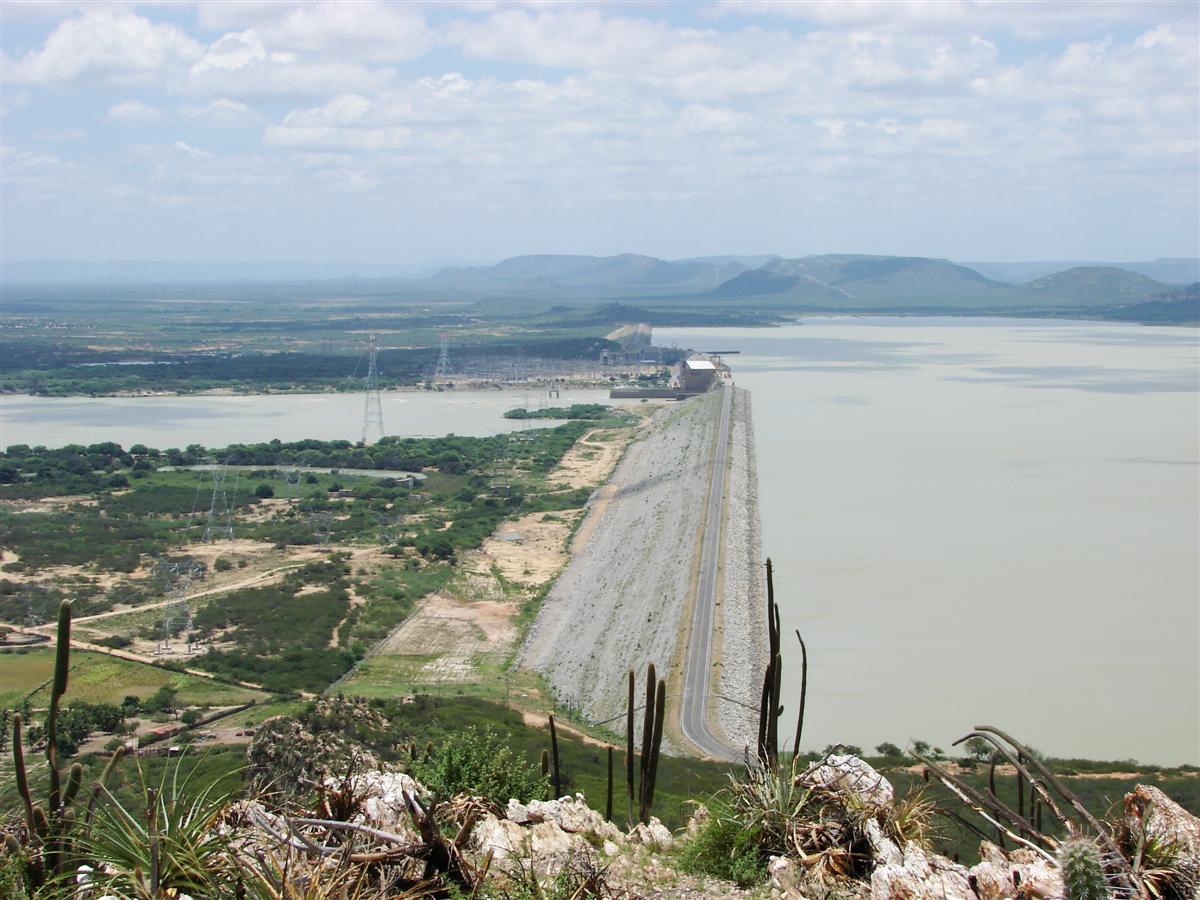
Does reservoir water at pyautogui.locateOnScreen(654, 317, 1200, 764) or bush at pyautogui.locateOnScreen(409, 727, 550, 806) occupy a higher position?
bush at pyautogui.locateOnScreen(409, 727, 550, 806)

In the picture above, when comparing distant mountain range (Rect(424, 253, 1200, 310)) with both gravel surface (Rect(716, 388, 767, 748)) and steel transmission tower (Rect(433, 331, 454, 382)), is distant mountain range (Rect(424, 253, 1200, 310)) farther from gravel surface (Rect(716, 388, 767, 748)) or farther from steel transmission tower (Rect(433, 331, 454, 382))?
gravel surface (Rect(716, 388, 767, 748))

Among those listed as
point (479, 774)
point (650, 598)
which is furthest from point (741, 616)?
point (479, 774)

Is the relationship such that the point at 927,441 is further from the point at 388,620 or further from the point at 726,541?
the point at 388,620

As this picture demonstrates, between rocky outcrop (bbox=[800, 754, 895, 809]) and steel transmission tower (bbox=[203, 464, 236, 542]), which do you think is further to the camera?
steel transmission tower (bbox=[203, 464, 236, 542])

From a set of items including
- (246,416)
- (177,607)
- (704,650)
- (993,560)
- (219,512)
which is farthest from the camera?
(246,416)

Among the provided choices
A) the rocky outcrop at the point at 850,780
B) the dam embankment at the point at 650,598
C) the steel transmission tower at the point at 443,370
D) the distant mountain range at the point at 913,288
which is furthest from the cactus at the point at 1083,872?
the distant mountain range at the point at 913,288

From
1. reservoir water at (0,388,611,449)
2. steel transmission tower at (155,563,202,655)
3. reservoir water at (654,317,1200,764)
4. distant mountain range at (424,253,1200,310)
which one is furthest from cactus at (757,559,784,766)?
distant mountain range at (424,253,1200,310)

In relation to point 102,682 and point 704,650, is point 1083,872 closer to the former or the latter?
point 704,650
